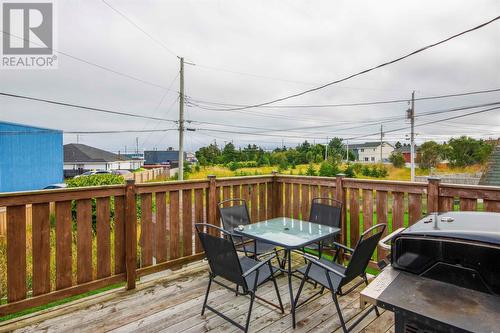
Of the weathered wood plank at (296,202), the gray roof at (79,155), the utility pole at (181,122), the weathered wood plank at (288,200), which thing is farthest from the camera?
the gray roof at (79,155)

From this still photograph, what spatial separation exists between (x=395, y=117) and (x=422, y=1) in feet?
64.3

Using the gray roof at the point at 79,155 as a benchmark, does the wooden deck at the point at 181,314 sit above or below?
below

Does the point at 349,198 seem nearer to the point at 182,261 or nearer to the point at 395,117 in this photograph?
the point at 182,261

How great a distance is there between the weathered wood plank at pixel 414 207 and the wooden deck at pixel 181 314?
1.00 m

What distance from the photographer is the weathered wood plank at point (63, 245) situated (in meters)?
2.44

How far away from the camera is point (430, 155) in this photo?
90.0 feet

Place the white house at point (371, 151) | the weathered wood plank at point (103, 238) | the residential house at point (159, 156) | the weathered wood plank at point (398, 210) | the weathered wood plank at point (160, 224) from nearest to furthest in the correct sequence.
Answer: the weathered wood plank at point (103, 238)
the weathered wood plank at point (398, 210)
the weathered wood plank at point (160, 224)
the white house at point (371, 151)
the residential house at point (159, 156)

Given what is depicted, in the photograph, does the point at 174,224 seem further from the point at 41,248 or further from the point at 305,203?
the point at 305,203

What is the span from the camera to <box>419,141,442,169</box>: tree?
27.4m

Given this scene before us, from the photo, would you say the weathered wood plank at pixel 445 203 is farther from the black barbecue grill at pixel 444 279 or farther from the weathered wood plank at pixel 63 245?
the weathered wood plank at pixel 63 245

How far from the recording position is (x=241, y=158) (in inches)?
1377

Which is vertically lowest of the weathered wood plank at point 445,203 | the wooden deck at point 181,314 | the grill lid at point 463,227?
the wooden deck at point 181,314

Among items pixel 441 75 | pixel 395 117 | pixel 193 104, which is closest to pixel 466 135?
pixel 395 117

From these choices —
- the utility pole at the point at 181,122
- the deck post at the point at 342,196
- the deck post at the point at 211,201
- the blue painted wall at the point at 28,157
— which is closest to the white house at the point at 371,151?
the utility pole at the point at 181,122
